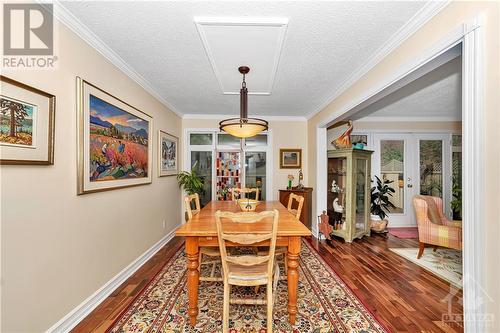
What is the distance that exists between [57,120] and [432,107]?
18.5 feet

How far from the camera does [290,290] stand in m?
1.88

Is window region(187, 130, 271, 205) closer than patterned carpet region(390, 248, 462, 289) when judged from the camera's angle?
No

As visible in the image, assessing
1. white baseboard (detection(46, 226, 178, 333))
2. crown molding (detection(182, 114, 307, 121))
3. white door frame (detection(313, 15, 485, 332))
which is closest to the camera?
white door frame (detection(313, 15, 485, 332))

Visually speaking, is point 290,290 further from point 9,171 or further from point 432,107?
point 432,107

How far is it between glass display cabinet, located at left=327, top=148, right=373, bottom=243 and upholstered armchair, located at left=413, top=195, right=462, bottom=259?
3.15 feet

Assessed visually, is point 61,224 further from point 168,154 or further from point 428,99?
point 428,99

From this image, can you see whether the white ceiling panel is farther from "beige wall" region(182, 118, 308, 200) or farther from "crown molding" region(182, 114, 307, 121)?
"beige wall" region(182, 118, 308, 200)

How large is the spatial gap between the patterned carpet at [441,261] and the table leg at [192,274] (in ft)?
9.34

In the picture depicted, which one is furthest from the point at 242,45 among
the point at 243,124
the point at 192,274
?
the point at 192,274

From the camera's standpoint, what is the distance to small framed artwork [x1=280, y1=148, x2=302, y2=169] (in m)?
4.98

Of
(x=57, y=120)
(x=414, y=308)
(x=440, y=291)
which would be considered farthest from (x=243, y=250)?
(x=57, y=120)

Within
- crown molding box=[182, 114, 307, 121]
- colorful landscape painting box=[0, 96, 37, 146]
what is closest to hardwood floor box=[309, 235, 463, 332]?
crown molding box=[182, 114, 307, 121]

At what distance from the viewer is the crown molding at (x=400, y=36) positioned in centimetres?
161

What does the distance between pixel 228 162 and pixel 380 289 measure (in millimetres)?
3565
